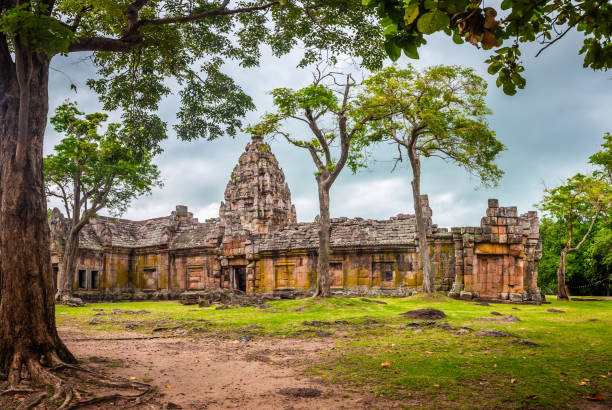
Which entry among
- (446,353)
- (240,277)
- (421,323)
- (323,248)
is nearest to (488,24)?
(446,353)

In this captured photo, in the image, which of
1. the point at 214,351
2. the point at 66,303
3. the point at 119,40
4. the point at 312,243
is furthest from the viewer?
the point at 312,243

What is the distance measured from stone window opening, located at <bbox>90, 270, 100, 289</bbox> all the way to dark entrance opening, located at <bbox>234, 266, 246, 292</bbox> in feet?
32.0

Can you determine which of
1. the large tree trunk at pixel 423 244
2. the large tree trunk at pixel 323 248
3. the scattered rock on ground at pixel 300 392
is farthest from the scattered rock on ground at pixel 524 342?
the large tree trunk at pixel 423 244

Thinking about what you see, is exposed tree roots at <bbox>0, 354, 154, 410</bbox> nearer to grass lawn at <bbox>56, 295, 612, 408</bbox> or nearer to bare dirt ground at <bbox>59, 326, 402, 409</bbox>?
bare dirt ground at <bbox>59, 326, 402, 409</bbox>

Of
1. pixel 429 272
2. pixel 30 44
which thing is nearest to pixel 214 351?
pixel 30 44

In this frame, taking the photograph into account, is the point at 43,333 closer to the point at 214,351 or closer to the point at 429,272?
the point at 214,351

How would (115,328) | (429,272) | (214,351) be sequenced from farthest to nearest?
(429,272)
(115,328)
(214,351)

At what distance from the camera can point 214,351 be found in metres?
9.05

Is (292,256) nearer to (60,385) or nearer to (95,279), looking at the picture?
(95,279)

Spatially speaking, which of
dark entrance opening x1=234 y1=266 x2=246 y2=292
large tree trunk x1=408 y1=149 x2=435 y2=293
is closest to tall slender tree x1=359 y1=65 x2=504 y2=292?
large tree trunk x1=408 y1=149 x2=435 y2=293

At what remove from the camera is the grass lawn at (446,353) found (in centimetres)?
559

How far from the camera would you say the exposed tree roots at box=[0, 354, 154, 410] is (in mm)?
5219

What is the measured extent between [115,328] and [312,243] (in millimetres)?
13417

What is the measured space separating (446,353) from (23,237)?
7054 mm
